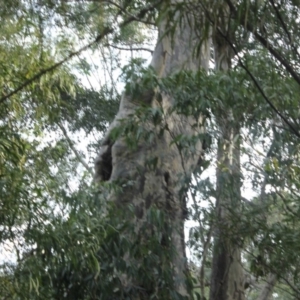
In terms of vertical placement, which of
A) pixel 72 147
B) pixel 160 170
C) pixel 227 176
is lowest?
pixel 227 176

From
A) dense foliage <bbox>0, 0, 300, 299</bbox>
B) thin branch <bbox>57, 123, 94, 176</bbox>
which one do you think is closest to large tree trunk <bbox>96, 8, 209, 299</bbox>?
dense foliage <bbox>0, 0, 300, 299</bbox>

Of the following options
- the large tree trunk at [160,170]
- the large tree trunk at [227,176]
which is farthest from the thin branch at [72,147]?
the large tree trunk at [227,176]

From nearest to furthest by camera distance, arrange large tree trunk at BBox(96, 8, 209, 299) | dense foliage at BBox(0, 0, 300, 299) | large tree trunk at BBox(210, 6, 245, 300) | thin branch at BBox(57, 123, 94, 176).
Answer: dense foliage at BBox(0, 0, 300, 299)
large tree trunk at BBox(210, 6, 245, 300)
large tree trunk at BBox(96, 8, 209, 299)
thin branch at BBox(57, 123, 94, 176)

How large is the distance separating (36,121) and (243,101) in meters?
1.40

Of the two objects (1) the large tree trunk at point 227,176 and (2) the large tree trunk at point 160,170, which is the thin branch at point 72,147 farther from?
(1) the large tree trunk at point 227,176

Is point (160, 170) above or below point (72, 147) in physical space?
below

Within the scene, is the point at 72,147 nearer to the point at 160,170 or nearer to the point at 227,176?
the point at 160,170

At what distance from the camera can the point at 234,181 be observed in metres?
4.99

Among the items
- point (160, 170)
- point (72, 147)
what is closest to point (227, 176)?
point (160, 170)

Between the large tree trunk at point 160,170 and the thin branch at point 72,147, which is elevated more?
the thin branch at point 72,147

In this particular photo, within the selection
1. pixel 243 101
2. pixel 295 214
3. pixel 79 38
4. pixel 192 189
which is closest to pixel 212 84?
pixel 243 101

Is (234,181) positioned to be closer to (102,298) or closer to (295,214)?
(295,214)

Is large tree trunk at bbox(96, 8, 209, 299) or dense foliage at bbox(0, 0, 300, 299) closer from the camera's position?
dense foliage at bbox(0, 0, 300, 299)

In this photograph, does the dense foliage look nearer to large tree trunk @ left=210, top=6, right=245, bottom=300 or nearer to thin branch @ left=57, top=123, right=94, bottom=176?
large tree trunk @ left=210, top=6, right=245, bottom=300
